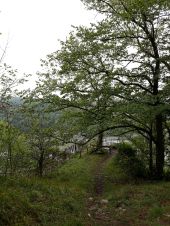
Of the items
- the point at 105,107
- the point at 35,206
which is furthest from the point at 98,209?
the point at 105,107

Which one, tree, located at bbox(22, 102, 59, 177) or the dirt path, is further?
tree, located at bbox(22, 102, 59, 177)

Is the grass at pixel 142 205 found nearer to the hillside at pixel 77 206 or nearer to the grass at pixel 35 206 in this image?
the hillside at pixel 77 206

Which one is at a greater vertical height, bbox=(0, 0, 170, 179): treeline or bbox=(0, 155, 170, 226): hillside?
bbox=(0, 0, 170, 179): treeline

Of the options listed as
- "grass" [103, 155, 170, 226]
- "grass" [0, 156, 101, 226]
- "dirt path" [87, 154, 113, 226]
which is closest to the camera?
"grass" [0, 156, 101, 226]

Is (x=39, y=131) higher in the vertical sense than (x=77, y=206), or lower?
higher

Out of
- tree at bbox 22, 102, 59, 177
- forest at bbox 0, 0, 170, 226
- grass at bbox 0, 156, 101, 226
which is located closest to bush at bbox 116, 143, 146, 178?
forest at bbox 0, 0, 170, 226

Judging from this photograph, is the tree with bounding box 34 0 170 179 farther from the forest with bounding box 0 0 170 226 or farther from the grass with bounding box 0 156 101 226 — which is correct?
the grass with bounding box 0 156 101 226

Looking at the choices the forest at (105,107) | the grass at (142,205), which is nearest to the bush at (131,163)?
the forest at (105,107)

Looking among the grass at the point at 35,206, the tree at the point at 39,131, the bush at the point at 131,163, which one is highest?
the tree at the point at 39,131

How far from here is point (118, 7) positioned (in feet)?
71.8

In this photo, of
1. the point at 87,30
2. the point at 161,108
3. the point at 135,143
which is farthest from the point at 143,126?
the point at 87,30

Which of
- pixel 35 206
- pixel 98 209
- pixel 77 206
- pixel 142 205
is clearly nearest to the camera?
pixel 35 206

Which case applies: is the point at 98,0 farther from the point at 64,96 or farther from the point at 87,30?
the point at 64,96

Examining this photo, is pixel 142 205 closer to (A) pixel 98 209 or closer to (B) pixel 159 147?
(A) pixel 98 209
